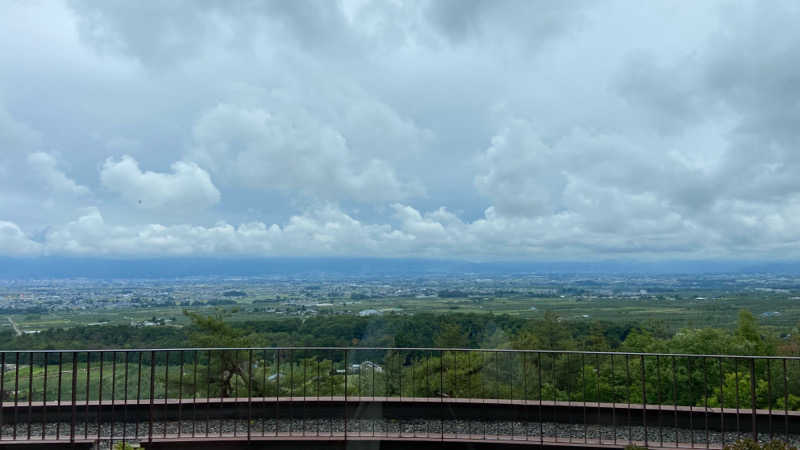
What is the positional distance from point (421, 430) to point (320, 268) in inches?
1248

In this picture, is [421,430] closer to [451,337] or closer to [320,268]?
[451,337]

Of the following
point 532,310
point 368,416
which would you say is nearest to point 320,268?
point 532,310

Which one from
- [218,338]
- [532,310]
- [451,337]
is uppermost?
[218,338]

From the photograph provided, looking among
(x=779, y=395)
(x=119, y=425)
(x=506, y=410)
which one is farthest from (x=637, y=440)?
(x=779, y=395)

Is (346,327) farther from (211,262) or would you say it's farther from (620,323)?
(211,262)

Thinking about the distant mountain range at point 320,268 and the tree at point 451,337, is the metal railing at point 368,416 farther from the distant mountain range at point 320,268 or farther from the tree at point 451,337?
the distant mountain range at point 320,268

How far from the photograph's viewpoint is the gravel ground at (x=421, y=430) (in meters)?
6.21

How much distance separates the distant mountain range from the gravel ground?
77.6 ft

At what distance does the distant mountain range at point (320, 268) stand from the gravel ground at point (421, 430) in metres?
23.7

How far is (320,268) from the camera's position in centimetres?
3781

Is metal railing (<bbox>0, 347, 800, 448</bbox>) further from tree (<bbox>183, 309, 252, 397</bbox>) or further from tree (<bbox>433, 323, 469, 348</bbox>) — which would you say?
tree (<bbox>433, 323, 469, 348</bbox>)

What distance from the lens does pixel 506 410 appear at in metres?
6.95

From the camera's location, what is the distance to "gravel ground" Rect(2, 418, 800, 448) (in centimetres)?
621

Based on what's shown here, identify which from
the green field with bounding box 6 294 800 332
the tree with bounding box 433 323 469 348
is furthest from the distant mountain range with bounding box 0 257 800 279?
the tree with bounding box 433 323 469 348
